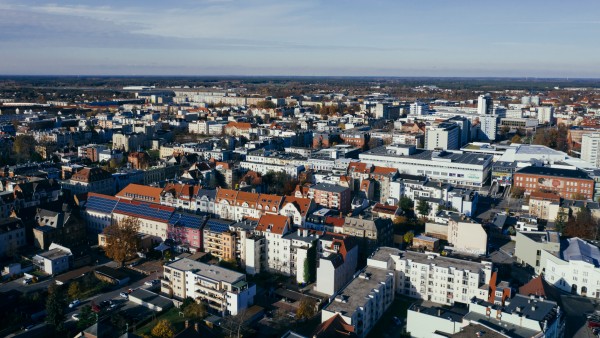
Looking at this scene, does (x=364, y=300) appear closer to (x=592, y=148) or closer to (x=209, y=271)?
(x=209, y=271)

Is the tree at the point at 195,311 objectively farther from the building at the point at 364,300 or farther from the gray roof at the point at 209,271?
the building at the point at 364,300

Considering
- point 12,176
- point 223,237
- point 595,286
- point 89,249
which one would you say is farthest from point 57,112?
point 595,286

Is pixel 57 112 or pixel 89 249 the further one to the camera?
pixel 57 112

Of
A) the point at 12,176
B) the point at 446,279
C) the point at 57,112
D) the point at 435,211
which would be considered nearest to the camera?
the point at 446,279

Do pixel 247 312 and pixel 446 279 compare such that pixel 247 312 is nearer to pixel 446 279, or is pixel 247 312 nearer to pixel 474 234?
pixel 446 279

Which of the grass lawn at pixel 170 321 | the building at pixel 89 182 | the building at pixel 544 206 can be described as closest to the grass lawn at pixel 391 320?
the grass lawn at pixel 170 321

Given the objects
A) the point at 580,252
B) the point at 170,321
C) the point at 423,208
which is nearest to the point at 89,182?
the point at 170,321

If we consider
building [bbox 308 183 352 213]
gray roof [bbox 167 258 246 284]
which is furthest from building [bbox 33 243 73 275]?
building [bbox 308 183 352 213]
